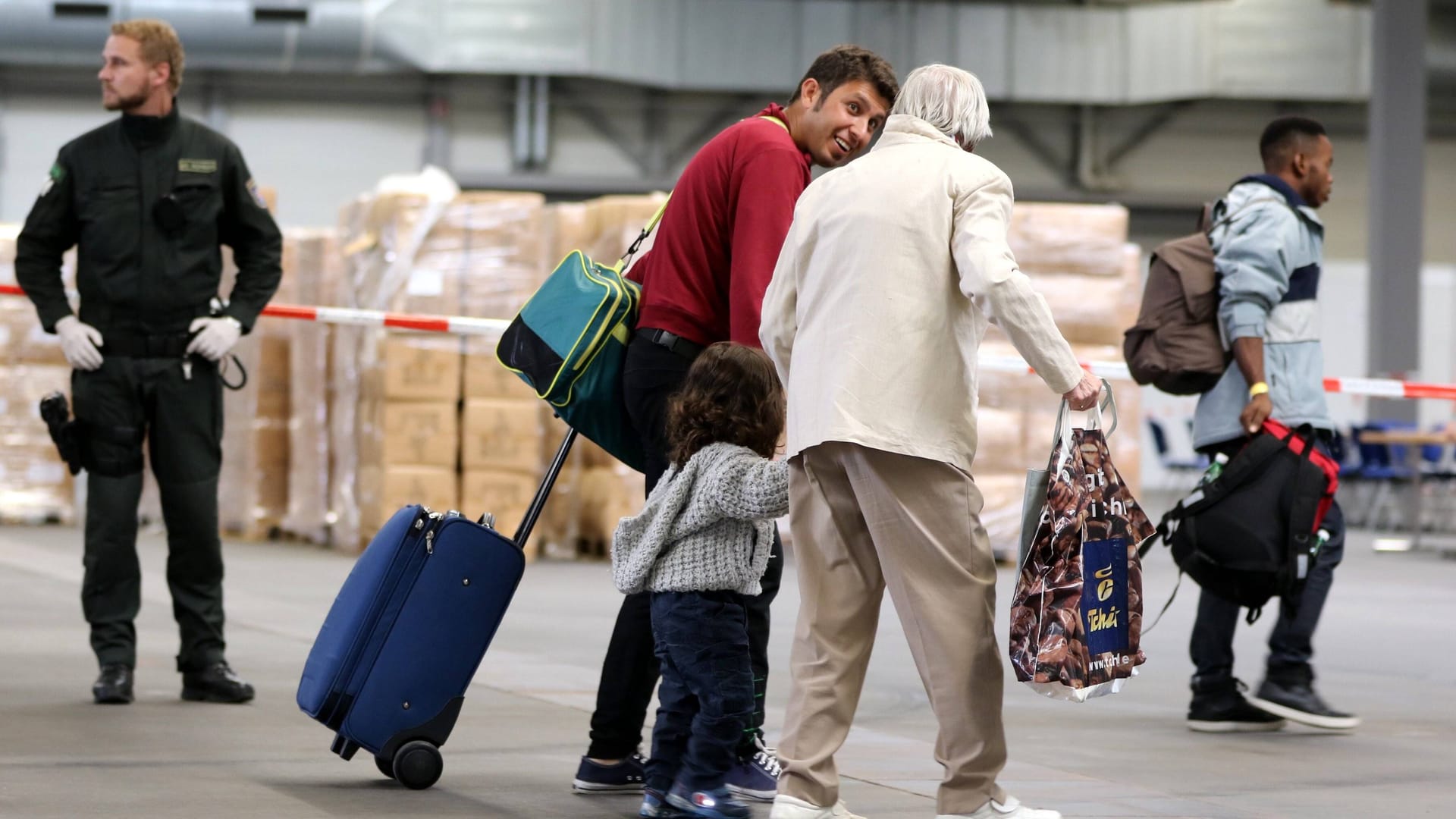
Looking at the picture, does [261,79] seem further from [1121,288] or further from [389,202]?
[1121,288]

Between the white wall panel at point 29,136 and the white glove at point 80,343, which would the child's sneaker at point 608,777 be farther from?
the white wall panel at point 29,136

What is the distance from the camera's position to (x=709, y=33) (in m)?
22.0

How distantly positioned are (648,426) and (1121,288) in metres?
6.99

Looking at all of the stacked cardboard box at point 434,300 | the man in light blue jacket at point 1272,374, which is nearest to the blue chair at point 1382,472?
the stacked cardboard box at point 434,300

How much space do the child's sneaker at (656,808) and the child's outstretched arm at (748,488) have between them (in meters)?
0.60

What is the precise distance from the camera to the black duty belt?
4.99 m

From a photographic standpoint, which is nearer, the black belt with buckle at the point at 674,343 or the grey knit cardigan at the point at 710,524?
the grey knit cardigan at the point at 710,524

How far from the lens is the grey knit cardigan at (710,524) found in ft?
11.5

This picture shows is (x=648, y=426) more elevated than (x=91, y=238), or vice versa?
(x=91, y=238)

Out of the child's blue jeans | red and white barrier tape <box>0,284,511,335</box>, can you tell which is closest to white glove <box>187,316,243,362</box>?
the child's blue jeans

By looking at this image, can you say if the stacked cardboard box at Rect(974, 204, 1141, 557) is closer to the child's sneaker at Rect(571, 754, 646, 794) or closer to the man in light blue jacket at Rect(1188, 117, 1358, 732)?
the man in light blue jacket at Rect(1188, 117, 1358, 732)

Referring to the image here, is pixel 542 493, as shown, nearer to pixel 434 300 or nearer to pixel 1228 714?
pixel 1228 714

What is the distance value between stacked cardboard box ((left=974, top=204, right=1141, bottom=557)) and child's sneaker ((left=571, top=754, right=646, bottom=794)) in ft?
21.4

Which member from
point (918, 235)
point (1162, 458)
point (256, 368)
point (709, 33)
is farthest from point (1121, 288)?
point (709, 33)
